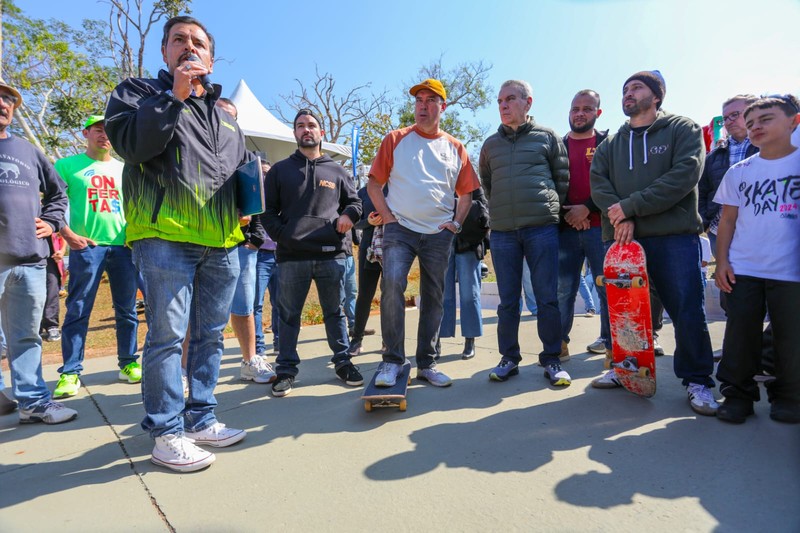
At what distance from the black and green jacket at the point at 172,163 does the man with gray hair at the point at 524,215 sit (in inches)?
78.9

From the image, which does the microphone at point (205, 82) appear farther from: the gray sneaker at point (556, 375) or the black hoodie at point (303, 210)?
the gray sneaker at point (556, 375)

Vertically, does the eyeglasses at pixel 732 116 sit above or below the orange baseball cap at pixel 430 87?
below

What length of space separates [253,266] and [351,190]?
1141 mm

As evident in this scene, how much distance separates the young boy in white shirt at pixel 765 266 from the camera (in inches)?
98.6

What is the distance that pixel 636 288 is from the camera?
9.03ft

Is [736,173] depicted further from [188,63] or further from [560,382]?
[188,63]

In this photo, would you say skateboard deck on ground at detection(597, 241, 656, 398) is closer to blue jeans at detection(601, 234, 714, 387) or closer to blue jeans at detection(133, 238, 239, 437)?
blue jeans at detection(601, 234, 714, 387)

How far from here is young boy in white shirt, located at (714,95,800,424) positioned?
8.22ft

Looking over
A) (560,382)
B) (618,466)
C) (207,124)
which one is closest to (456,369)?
(560,382)

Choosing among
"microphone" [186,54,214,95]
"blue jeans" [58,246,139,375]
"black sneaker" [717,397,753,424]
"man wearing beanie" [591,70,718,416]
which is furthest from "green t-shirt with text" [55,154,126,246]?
"black sneaker" [717,397,753,424]

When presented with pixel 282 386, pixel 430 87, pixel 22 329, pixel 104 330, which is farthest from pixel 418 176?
pixel 104 330

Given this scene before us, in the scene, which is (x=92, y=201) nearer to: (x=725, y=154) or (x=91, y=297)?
(x=91, y=297)

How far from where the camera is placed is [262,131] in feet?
45.2

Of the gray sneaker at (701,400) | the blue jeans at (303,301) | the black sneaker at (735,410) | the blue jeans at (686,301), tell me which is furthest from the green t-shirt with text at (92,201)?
the black sneaker at (735,410)
